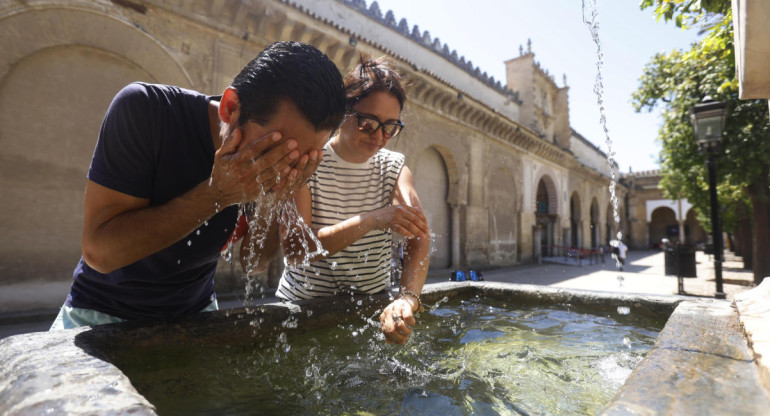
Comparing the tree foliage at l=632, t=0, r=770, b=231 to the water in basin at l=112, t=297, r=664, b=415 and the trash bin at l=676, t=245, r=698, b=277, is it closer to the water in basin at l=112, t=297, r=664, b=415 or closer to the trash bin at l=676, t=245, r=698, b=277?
the trash bin at l=676, t=245, r=698, b=277

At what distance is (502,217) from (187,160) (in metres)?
14.5

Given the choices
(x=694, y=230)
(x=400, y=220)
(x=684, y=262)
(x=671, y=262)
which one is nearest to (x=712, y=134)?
(x=684, y=262)

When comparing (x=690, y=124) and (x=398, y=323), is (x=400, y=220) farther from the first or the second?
(x=690, y=124)

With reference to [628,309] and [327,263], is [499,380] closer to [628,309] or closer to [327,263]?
Result: [327,263]

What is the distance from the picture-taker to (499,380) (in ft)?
4.74

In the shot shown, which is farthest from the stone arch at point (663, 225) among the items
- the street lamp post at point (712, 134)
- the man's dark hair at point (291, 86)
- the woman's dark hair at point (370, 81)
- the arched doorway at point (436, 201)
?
the man's dark hair at point (291, 86)

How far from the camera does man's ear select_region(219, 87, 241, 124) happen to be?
114cm

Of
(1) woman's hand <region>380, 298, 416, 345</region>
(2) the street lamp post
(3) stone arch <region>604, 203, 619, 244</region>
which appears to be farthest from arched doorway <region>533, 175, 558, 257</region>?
(1) woman's hand <region>380, 298, 416, 345</region>

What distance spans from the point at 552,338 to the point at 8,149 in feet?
23.0

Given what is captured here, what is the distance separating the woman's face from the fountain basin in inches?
29.5

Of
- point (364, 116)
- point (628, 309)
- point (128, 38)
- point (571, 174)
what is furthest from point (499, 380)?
point (571, 174)

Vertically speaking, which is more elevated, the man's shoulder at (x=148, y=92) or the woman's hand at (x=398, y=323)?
the man's shoulder at (x=148, y=92)

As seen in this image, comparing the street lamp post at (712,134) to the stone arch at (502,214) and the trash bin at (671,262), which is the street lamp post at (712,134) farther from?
the stone arch at (502,214)

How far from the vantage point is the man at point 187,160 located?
1066 millimetres
